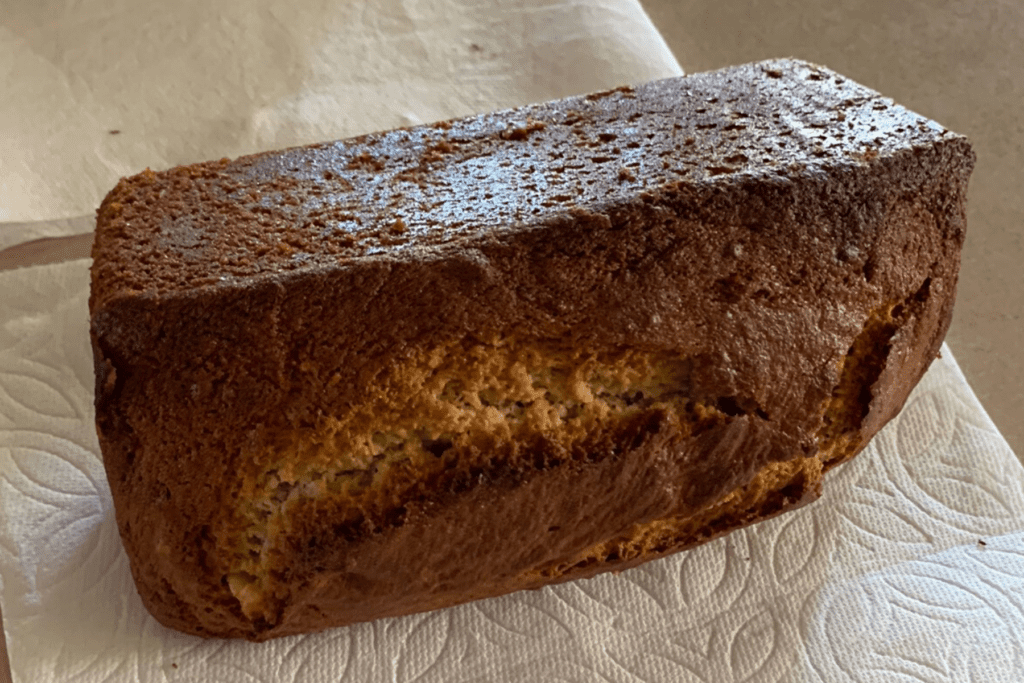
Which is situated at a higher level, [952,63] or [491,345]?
[491,345]

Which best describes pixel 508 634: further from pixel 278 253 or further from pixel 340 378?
pixel 278 253

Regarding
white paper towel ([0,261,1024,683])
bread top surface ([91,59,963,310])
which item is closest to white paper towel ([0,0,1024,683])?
white paper towel ([0,261,1024,683])

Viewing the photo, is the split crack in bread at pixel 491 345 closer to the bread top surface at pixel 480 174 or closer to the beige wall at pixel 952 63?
the bread top surface at pixel 480 174

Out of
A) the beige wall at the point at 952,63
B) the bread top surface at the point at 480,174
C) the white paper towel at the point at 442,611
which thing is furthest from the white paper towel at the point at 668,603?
the beige wall at the point at 952,63

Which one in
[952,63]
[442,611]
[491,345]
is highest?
[491,345]

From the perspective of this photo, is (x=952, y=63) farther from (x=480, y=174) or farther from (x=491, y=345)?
(x=491, y=345)

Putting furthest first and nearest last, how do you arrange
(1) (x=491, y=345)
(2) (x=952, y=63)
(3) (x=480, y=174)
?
(2) (x=952, y=63) < (3) (x=480, y=174) < (1) (x=491, y=345)

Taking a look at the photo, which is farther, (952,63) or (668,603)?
(952,63)

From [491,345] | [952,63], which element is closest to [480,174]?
[491,345]
